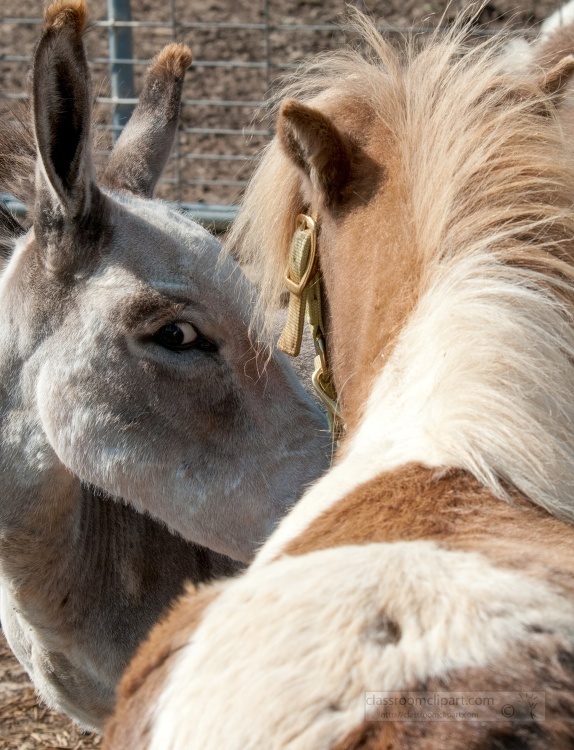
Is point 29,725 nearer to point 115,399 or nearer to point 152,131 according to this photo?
point 115,399

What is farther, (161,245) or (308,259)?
(161,245)

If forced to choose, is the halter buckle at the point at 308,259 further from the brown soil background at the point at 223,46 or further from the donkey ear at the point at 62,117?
the brown soil background at the point at 223,46

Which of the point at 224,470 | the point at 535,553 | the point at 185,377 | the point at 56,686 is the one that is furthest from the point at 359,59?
the point at 56,686

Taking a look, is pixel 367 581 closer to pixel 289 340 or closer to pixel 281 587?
pixel 281 587

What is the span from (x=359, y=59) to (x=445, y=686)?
1.52 m

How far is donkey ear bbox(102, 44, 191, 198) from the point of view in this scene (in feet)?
9.14

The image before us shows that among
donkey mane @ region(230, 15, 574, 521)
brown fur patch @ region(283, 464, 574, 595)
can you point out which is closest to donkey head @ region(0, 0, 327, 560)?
donkey mane @ region(230, 15, 574, 521)

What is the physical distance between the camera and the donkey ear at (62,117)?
2.06 meters

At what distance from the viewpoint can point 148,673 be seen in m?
1.05

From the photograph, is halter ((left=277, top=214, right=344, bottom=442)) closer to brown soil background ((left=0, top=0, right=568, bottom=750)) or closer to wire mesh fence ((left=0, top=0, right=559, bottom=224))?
brown soil background ((left=0, top=0, right=568, bottom=750))

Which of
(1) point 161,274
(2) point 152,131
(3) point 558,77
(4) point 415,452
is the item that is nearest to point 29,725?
(1) point 161,274

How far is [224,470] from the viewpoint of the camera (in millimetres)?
2348

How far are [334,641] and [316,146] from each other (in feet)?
3.54

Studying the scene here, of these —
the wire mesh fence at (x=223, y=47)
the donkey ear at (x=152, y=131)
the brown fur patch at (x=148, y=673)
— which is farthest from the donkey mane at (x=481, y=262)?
the wire mesh fence at (x=223, y=47)
